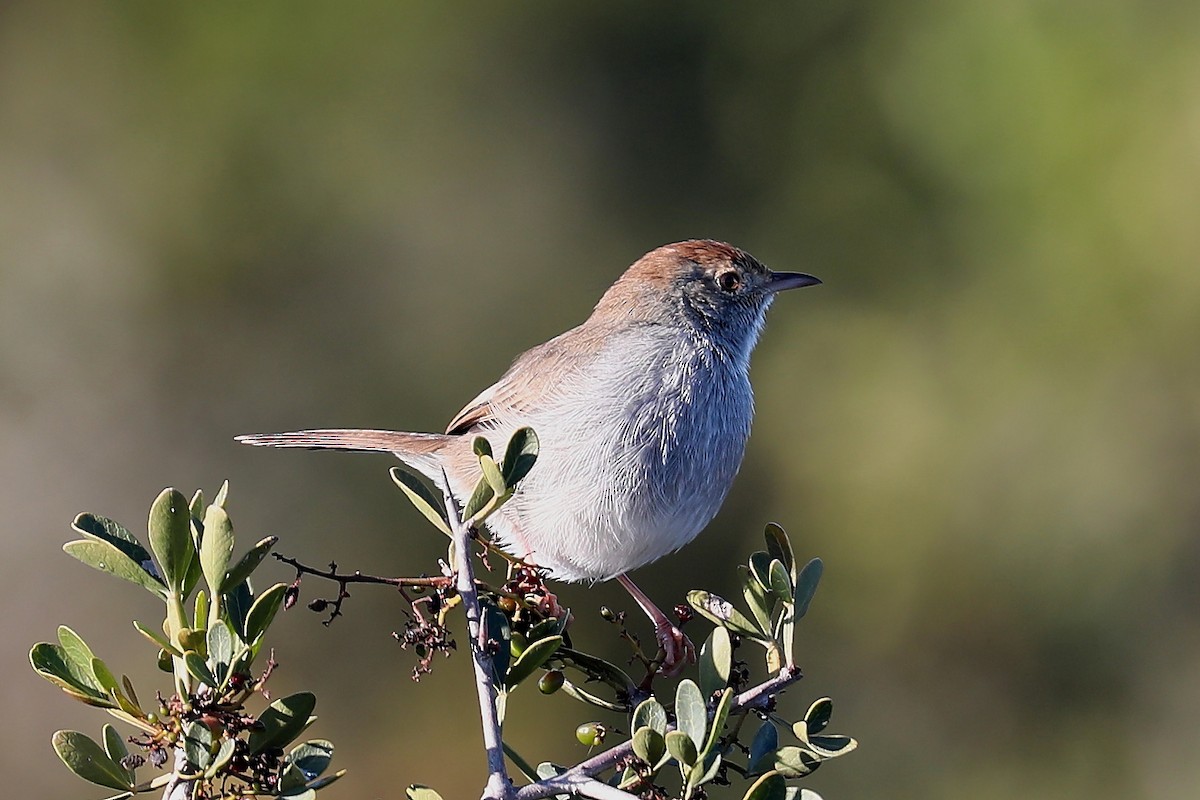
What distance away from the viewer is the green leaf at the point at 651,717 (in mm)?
2275

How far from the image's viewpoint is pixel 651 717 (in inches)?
90.2

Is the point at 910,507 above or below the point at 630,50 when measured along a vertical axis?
below

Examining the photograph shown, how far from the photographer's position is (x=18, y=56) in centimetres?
973

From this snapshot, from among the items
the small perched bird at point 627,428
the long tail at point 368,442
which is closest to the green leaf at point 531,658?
the small perched bird at point 627,428

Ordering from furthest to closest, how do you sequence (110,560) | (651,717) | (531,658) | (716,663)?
(716,663) < (531,658) < (651,717) < (110,560)

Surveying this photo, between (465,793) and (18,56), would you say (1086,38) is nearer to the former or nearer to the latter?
(465,793)

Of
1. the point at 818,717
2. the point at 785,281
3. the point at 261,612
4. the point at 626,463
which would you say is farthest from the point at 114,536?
the point at 785,281

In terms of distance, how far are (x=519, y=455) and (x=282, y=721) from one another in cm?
64

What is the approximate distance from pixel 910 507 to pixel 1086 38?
11.2 ft

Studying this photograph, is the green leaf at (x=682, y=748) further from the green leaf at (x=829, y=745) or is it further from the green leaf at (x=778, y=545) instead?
the green leaf at (x=778, y=545)

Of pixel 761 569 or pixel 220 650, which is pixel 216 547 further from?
pixel 761 569

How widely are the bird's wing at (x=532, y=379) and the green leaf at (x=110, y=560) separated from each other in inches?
96.9

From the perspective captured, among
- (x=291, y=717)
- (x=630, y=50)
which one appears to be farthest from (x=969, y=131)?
(x=291, y=717)

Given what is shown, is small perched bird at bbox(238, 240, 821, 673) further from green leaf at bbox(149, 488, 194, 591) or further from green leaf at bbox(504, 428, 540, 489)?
green leaf at bbox(149, 488, 194, 591)
